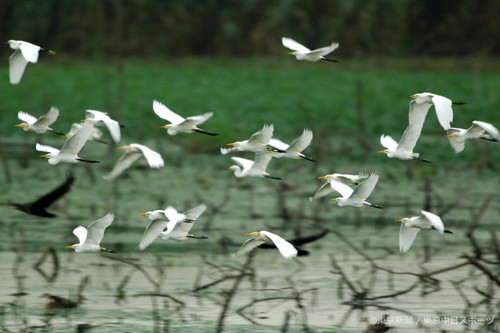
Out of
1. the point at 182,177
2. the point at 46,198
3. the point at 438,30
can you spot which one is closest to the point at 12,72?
the point at 46,198

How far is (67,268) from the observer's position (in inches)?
295

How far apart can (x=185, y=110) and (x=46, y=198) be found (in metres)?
8.68

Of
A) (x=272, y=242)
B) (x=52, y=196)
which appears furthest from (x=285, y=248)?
(x=52, y=196)

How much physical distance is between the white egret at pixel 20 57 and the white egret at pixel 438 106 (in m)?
2.13

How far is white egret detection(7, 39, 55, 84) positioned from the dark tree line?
16.1m

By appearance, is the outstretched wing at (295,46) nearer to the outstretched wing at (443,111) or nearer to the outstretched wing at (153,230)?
the outstretched wing at (443,111)

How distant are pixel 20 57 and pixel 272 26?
16.9 meters

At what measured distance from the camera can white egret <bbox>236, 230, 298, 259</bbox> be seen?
17.3ft

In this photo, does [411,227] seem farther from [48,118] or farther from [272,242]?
[48,118]

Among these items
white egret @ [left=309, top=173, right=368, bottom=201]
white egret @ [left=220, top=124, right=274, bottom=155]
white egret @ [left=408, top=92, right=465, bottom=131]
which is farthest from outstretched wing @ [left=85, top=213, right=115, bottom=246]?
white egret @ [left=408, top=92, right=465, bottom=131]

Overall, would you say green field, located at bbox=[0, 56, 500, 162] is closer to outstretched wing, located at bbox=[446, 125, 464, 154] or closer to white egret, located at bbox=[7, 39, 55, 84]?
white egret, located at bbox=[7, 39, 55, 84]

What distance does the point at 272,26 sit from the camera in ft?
76.5

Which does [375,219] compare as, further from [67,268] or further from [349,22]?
[349,22]

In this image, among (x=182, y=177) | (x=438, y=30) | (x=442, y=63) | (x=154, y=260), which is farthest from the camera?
(x=438, y=30)
